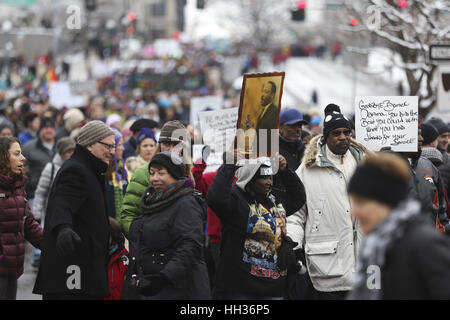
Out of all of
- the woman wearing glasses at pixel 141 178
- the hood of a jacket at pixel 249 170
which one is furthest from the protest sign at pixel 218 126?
the hood of a jacket at pixel 249 170

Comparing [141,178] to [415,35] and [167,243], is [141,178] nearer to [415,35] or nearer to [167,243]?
[167,243]

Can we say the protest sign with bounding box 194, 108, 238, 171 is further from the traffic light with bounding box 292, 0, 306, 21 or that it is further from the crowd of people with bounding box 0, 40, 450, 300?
the traffic light with bounding box 292, 0, 306, 21

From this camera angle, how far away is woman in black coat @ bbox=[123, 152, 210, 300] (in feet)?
18.8

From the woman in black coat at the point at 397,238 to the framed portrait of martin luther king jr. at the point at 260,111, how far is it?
252 cm

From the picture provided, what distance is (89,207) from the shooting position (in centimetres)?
627

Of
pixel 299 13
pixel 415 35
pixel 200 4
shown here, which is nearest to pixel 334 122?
pixel 415 35

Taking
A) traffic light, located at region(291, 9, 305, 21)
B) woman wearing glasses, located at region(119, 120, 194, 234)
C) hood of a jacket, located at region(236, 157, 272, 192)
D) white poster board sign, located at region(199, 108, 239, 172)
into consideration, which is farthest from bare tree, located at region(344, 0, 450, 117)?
hood of a jacket, located at region(236, 157, 272, 192)

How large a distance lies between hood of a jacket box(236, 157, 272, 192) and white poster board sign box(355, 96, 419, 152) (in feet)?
6.36

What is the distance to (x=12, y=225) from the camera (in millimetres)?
6895

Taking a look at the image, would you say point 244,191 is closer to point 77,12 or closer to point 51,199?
point 51,199

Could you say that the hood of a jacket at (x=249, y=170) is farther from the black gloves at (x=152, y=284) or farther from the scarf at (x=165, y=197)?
the black gloves at (x=152, y=284)

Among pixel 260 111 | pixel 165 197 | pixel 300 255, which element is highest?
pixel 260 111

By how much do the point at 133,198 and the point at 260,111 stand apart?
1.27 m

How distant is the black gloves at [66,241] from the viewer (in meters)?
5.92
